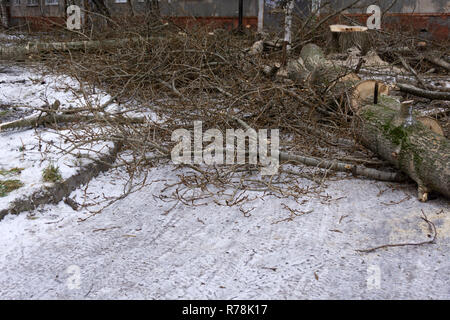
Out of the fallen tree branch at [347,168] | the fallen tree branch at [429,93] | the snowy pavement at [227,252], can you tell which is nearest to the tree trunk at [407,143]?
the fallen tree branch at [347,168]

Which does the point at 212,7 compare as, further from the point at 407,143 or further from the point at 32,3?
the point at 407,143

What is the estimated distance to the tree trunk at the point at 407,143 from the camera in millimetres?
3896

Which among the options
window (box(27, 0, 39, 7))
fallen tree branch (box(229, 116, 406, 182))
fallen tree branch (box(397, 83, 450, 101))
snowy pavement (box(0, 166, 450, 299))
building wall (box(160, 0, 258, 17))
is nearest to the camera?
snowy pavement (box(0, 166, 450, 299))

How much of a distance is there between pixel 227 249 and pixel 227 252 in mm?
47

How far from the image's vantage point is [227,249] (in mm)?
3232

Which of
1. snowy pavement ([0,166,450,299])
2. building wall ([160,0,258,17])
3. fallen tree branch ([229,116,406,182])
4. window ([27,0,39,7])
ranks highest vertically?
window ([27,0,39,7])

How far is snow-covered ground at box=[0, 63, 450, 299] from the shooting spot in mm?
2730

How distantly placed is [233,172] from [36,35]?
28.5ft

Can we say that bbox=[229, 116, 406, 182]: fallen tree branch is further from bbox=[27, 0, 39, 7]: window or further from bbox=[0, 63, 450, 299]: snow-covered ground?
bbox=[27, 0, 39, 7]: window

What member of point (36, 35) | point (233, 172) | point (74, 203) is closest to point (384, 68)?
point (233, 172)

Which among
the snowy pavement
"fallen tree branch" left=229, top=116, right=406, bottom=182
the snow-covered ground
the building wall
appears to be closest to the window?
the building wall

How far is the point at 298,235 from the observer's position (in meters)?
3.45

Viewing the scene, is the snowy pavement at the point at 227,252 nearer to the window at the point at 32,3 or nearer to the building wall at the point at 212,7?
the building wall at the point at 212,7

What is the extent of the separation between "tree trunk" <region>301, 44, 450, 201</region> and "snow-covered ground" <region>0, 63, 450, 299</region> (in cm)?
23
